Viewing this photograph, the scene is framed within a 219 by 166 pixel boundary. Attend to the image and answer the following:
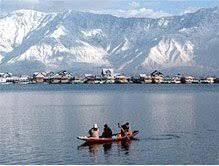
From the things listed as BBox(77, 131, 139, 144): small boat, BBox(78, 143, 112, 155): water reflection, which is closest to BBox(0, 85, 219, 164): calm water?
BBox(78, 143, 112, 155): water reflection

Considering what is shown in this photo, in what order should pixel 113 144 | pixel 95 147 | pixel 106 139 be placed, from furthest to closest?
pixel 106 139 → pixel 113 144 → pixel 95 147

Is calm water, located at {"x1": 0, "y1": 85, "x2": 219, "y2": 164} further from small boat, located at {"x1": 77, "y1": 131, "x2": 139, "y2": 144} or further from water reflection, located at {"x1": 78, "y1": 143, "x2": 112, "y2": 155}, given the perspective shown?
small boat, located at {"x1": 77, "y1": 131, "x2": 139, "y2": 144}

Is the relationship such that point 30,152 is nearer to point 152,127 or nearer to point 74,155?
point 74,155

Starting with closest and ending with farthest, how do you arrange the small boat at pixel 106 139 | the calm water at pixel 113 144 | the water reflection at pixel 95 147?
the calm water at pixel 113 144 → the water reflection at pixel 95 147 → the small boat at pixel 106 139

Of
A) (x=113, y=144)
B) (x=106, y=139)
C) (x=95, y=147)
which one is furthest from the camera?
(x=106, y=139)

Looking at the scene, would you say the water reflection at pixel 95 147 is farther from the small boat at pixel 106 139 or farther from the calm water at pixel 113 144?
the small boat at pixel 106 139

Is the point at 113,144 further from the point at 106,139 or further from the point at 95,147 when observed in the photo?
the point at 95,147

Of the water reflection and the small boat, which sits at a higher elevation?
the small boat

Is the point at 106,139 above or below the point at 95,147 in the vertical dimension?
above

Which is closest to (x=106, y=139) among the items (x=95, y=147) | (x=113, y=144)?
(x=113, y=144)

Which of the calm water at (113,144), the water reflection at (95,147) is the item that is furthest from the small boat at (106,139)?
the calm water at (113,144)

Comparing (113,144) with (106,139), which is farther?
(106,139)

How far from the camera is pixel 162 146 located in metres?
50.9

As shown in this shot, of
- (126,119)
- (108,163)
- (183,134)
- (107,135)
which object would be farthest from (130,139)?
(126,119)
